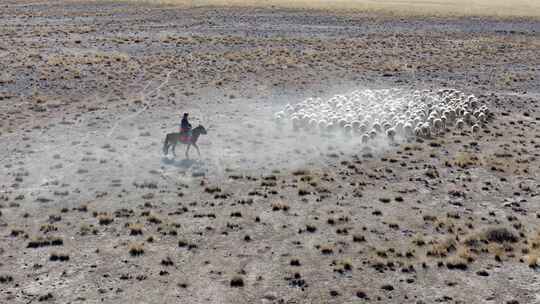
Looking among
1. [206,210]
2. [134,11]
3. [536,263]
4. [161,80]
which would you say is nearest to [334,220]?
[206,210]

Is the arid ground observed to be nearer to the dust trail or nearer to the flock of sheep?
the flock of sheep

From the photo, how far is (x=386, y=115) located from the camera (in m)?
33.0

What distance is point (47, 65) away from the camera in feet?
165

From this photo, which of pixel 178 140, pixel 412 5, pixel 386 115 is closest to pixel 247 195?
pixel 178 140

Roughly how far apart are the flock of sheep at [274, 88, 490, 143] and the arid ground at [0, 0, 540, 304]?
1.17 meters

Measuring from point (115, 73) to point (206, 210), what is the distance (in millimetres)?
29989

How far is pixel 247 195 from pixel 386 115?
1288 centimetres

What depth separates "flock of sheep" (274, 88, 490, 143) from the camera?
31453 millimetres

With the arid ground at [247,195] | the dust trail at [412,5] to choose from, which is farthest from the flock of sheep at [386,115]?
the dust trail at [412,5]

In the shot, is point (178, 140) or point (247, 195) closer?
point (247, 195)

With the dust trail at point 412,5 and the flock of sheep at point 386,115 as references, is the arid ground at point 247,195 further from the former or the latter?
the dust trail at point 412,5

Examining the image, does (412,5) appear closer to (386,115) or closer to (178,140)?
(386,115)

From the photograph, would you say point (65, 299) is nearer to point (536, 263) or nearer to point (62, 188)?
point (62, 188)

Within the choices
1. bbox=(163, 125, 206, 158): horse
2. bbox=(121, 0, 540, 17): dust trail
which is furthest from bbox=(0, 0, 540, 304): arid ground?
bbox=(121, 0, 540, 17): dust trail
